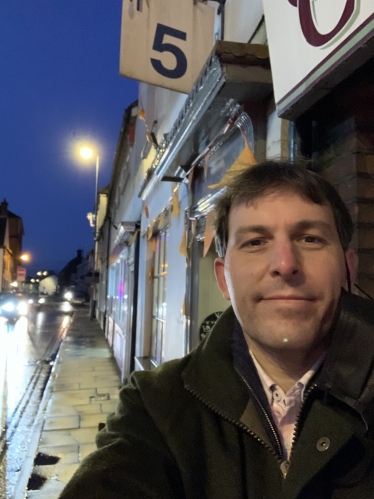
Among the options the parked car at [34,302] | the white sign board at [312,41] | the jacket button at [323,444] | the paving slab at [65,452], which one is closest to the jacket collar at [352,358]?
the jacket button at [323,444]

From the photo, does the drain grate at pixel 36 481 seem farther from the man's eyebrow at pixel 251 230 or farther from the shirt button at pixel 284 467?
the man's eyebrow at pixel 251 230

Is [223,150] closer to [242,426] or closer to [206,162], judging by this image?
[206,162]

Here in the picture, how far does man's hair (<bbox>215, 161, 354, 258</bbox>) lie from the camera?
142cm

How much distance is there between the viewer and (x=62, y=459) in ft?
14.1

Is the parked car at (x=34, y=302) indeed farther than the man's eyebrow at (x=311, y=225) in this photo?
Yes

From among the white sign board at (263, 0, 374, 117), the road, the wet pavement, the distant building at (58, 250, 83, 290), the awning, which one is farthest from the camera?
the distant building at (58, 250, 83, 290)

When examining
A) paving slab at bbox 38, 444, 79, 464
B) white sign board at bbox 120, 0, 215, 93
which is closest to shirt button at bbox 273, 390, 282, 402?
white sign board at bbox 120, 0, 215, 93

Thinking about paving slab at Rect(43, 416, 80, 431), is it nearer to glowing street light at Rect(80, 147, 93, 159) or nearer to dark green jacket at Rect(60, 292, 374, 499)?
dark green jacket at Rect(60, 292, 374, 499)

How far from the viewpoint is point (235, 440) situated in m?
1.21

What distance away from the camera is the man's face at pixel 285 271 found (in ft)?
4.07

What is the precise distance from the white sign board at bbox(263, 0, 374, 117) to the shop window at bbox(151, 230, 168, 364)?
12.9 ft

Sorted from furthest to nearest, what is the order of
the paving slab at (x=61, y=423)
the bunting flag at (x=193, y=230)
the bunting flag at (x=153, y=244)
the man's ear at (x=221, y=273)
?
1. the bunting flag at (x=153, y=244)
2. the paving slab at (x=61, y=423)
3. the bunting flag at (x=193, y=230)
4. the man's ear at (x=221, y=273)

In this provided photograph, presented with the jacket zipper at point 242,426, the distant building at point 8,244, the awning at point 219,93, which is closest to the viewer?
the jacket zipper at point 242,426

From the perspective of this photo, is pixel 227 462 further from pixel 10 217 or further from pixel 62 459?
pixel 10 217
